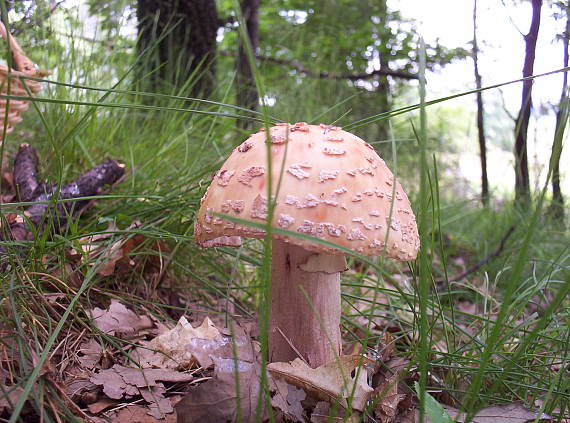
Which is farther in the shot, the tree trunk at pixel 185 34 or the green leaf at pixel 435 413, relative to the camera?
the tree trunk at pixel 185 34

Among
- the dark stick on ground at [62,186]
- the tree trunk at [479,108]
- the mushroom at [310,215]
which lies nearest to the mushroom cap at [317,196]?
the mushroom at [310,215]

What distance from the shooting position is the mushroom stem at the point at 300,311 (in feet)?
5.46

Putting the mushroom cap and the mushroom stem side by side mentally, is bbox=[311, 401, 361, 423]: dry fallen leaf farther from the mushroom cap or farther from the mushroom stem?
the mushroom cap

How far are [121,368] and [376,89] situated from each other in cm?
587

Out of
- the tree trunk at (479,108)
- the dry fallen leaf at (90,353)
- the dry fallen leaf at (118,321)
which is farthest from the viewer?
the tree trunk at (479,108)

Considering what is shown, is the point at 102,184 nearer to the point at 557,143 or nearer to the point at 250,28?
the point at 557,143

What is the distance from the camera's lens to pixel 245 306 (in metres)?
2.49

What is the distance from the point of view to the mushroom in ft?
4.38

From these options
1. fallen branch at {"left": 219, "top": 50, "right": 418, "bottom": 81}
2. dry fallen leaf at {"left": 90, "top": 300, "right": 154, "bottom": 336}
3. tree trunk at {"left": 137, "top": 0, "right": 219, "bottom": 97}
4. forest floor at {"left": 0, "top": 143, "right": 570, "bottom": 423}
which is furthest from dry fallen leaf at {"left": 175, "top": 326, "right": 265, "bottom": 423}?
fallen branch at {"left": 219, "top": 50, "right": 418, "bottom": 81}

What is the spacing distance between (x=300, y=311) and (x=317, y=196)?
541 mm

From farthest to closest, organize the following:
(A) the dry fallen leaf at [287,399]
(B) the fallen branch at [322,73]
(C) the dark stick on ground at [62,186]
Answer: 1. (B) the fallen branch at [322,73]
2. (C) the dark stick on ground at [62,186]
3. (A) the dry fallen leaf at [287,399]

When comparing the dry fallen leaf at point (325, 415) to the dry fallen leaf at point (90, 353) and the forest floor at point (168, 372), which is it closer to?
the forest floor at point (168, 372)

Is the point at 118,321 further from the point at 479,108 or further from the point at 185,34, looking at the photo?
the point at 185,34

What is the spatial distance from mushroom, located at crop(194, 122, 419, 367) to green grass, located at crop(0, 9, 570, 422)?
11 centimetres
